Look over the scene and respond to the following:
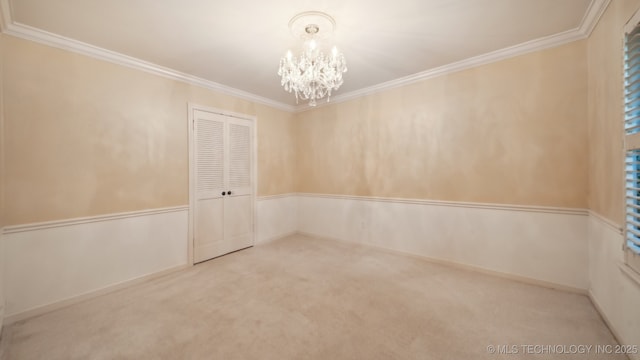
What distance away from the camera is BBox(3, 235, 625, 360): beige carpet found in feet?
5.67

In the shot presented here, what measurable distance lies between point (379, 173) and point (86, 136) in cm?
371

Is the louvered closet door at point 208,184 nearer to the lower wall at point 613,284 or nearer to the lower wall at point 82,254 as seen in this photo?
the lower wall at point 82,254

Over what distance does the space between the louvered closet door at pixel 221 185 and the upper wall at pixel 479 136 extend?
1661mm

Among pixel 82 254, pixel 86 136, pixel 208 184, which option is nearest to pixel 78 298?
pixel 82 254

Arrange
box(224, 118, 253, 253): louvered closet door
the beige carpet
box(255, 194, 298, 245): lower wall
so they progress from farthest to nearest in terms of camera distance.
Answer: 1. box(255, 194, 298, 245): lower wall
2. box(224, 118, 253, 253): louvered closet door
3. the beige carpet

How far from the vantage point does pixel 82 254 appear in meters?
2.46

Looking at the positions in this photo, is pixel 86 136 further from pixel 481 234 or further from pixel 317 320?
pixel 481 234

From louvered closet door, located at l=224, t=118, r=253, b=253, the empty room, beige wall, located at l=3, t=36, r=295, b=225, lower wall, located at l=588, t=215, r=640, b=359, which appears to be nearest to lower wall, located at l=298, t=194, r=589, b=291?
the empty room

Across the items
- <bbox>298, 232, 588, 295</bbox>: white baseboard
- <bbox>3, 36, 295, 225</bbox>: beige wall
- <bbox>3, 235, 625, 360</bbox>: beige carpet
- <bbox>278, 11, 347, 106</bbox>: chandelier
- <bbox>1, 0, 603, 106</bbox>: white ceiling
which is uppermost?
<bbox>1, 0, 603, 106</bbox>: white ceiling

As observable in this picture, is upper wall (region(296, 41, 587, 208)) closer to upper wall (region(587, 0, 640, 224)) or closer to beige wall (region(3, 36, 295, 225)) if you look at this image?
upper wall (region(587, 0, 640, 224))

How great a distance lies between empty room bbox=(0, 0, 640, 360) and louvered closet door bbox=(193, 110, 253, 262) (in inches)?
1.3

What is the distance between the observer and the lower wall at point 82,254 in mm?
2137

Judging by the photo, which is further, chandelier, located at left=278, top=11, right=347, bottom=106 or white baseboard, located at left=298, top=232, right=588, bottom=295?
white baseboard, located at left=298, top=232, right=588, bottom=295

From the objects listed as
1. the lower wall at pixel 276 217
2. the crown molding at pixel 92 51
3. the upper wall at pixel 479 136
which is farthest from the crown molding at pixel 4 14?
the upper wall at pixel 479 136
